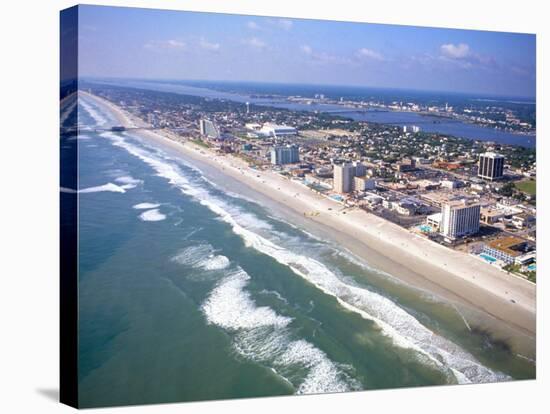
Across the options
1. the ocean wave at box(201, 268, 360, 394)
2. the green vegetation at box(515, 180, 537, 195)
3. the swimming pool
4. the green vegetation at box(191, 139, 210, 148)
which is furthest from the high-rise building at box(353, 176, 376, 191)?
the ocean wave at box(201, 268, 360, 394)

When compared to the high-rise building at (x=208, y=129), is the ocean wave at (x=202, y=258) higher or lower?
lower

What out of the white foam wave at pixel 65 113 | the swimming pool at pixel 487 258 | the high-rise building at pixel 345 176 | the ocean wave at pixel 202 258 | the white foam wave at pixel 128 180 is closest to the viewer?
the white foam wave at pixel 65 113

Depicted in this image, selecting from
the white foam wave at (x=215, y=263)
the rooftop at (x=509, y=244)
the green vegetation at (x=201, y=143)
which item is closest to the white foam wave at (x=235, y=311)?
the white foam wave at (x=215, y=263)

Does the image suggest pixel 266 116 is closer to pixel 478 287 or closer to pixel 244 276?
pixel 244 276

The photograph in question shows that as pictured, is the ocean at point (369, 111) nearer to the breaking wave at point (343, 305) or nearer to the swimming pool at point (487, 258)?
the breaking wave at point (343, 305)

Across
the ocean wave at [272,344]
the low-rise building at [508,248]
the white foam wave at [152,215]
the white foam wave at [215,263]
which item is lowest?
the ocean wave at [272,344]

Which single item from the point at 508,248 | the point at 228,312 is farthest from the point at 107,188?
the point at 508,248

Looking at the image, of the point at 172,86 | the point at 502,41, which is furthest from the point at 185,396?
the point at 502,41

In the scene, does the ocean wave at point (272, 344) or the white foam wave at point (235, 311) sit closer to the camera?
the ocean wave at point (272, 344)
